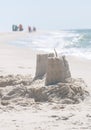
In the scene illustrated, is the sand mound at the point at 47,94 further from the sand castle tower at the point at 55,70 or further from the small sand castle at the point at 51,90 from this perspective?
the sand castle tower at the point at 55,70

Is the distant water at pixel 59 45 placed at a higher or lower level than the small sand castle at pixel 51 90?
lower

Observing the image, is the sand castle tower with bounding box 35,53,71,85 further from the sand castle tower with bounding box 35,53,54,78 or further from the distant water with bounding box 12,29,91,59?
the distant water with bounding box 12,29,91,59

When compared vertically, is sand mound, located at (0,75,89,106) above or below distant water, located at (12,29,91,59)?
above

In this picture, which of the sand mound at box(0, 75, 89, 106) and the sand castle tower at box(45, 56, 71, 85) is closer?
the sand mound at box(0, 75, 89, 106)

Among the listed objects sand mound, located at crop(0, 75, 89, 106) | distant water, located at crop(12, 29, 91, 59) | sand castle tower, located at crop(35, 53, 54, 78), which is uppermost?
sand castle tower, located at crop(35, 53, 54, 78)

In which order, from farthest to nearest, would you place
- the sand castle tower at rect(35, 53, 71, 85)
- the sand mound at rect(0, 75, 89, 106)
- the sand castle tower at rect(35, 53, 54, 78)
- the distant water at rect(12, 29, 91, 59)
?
the distant water at rect(12, 29, 91, 59) → the sand castle tower at rect(35, 53, 54, 78) → the sand castle tower at rect(35, 53, 71, 85) → the sand mound at rect(0, 75, 89, 106)

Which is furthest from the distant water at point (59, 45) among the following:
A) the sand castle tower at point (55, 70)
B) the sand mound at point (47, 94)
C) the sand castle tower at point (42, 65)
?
the sand mound at point (47, 94)

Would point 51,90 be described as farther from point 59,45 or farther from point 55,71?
point 59,45

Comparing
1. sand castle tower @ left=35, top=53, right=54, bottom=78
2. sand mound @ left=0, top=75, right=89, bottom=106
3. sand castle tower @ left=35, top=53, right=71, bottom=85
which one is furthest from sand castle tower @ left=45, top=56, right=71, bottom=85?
sand castle tower @ left=35, top=53, right=54, bottom=78

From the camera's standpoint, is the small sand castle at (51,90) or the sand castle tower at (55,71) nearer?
the small sand castle at (51,90)

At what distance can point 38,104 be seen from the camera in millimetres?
7223

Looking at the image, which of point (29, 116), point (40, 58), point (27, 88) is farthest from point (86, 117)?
point (40, 58)

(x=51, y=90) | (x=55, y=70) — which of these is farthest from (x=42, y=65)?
(x=51, y=90)

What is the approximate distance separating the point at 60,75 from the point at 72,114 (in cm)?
183
